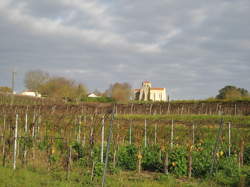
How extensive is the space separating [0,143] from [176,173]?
20.6 ft

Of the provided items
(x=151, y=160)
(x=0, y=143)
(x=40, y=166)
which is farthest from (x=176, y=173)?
(x=0, y=143)

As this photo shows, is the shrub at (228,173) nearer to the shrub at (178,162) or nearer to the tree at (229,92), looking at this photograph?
the shrub at (178,162)

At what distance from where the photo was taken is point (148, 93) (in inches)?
2798

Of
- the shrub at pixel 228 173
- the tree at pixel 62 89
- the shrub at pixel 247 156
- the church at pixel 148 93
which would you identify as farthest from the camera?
the church at pixel 148 93

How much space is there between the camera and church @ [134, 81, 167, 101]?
6984 cm

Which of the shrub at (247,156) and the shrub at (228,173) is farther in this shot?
the shrub at (247,156)

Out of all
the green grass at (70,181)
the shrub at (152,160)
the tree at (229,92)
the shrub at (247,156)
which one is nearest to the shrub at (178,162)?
the green grass at (70,181)

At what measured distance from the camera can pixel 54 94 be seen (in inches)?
2247

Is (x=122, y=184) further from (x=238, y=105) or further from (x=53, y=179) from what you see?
(x=238, y=105)

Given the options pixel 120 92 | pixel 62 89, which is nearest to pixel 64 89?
pixel 62 89

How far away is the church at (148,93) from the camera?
229ft

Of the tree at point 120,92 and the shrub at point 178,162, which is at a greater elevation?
the tree at point 120,92

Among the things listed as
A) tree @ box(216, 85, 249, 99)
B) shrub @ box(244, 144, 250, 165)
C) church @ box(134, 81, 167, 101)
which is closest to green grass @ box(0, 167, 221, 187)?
shrub @ box(244, 144, 250, 165)

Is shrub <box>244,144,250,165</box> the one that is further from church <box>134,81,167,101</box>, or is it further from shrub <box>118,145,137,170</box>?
church <box>134,81,167,101</box>
